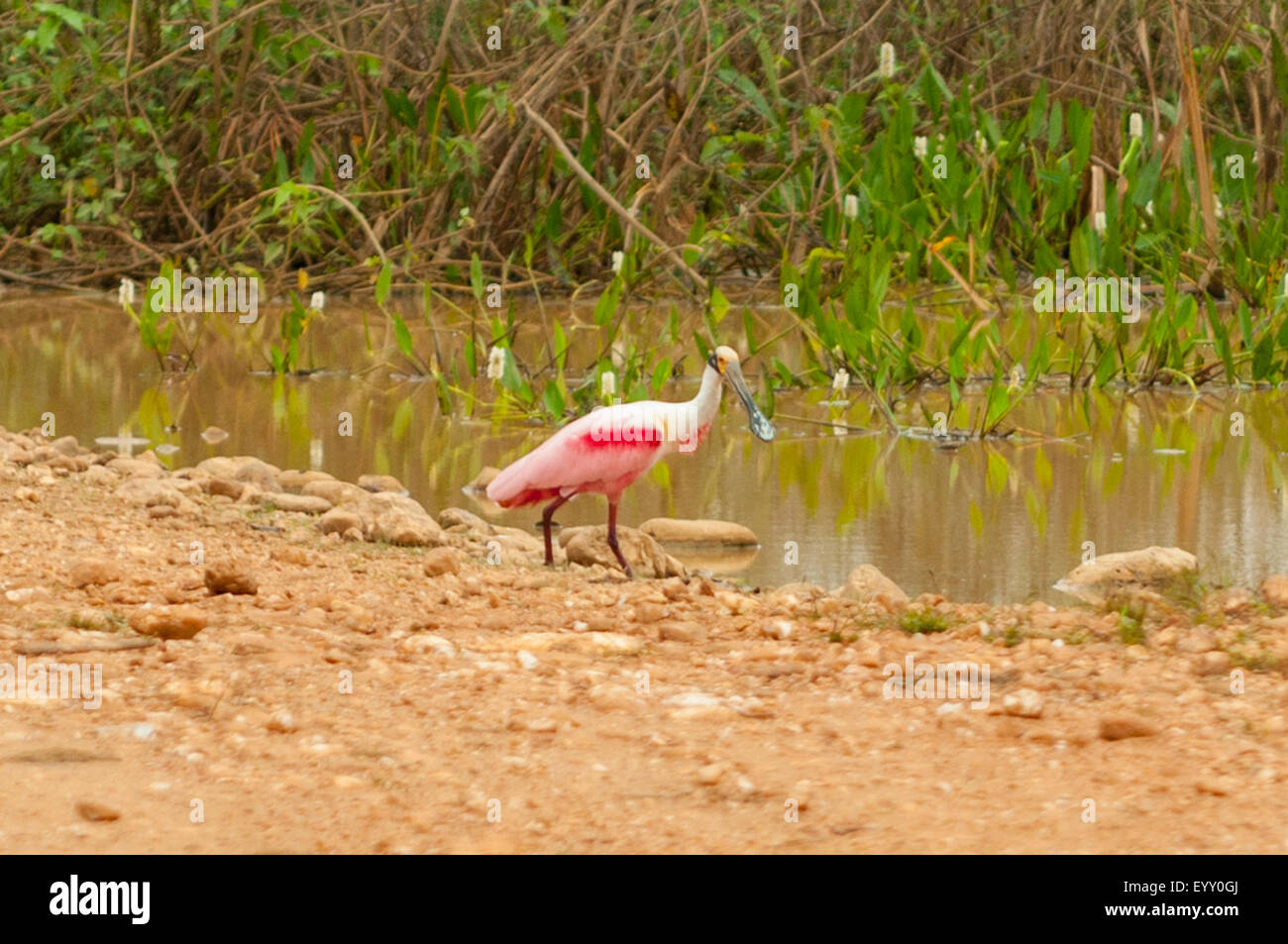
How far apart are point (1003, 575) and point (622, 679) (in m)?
1.57

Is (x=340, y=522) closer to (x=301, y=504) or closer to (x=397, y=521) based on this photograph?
(x=397, y=521)

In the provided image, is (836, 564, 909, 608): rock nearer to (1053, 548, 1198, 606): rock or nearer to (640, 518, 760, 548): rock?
(1053, 548, 1198, 606): rock

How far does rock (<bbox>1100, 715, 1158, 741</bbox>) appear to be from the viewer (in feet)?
9.62

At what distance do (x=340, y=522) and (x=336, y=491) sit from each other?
0.56 meters

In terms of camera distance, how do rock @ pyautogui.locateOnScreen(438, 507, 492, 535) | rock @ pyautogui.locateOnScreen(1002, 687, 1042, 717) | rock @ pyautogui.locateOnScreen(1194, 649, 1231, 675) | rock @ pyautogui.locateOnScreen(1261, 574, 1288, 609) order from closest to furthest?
rock @ pyautogui.locateOnScreen(1002, 687, 1042, 717), rock @ pyautogui.locateOnScreen(1194, 649, 1231, 675), rock @ pyautogui.locateOnScreen(1261, 574, 1288, 609), rock @ pyautogui.locateOnScreen(438, 507, 492, 535)

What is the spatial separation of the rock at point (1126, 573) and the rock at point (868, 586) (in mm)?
425

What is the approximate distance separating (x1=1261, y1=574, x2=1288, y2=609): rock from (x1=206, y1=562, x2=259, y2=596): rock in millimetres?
2157

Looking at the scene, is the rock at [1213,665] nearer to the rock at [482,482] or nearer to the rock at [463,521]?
the rock at [463,521]

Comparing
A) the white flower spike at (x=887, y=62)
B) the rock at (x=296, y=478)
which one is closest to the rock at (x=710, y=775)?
the rock at (x=296, y=478)

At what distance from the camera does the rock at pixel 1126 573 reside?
4.36 meters

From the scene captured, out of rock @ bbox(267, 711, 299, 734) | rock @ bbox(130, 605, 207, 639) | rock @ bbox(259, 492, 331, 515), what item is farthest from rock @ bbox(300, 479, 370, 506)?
rock @ bbox(267, 711, 299, 734)

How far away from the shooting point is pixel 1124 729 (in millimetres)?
2932

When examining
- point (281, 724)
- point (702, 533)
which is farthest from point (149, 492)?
point (281, 724)

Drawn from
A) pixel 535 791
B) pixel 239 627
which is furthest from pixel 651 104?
pixel 535 791
